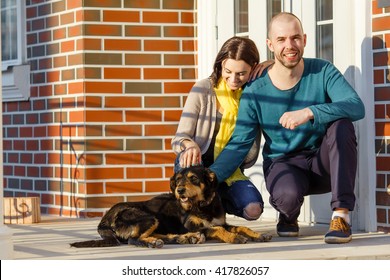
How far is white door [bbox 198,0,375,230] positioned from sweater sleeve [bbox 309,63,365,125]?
528mm

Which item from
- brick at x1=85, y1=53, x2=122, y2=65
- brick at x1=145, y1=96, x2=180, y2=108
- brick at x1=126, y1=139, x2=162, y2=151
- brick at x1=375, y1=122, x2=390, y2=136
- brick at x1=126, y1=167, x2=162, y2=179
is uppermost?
brick at x1=85, y1=53, x2=122, y2=65

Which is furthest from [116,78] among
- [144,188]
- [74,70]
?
[144,188]

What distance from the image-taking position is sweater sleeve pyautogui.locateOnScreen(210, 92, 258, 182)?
6730mm

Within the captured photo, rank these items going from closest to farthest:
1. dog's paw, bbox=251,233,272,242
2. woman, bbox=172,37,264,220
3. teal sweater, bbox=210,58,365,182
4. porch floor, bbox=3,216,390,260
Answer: porch floor, bbox=3,216,390,260 → dog's paw, bbox=251,233,272,242 → teal sweater, bbox=210,58,365,182 → woman, bbox=172,37,264,220

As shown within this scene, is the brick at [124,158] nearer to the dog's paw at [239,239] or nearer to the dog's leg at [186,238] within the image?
the dog's leg at [186,238]

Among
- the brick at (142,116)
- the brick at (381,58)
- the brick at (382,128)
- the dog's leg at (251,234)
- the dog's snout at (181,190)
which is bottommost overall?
the dog's leg at (251,234)

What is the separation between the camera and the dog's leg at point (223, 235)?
251 inches

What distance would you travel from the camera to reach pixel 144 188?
8.52m

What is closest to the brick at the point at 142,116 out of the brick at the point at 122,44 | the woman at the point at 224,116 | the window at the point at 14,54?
the brick at the point at 122,44

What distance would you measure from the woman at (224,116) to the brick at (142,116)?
1.64 metres

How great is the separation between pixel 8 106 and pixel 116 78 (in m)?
1.49

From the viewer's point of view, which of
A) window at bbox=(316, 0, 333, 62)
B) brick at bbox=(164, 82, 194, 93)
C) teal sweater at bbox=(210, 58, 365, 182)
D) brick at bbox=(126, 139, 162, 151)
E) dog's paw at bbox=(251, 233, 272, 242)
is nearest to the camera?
dog's paw at bbox=(251, 233, 272, 242)

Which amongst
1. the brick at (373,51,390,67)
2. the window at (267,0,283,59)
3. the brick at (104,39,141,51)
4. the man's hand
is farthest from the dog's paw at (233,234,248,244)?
the brick at (104,39,141,51)

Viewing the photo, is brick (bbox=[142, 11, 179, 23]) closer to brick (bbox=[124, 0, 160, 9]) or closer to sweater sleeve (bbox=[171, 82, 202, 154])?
brick (bbox=[124, 0, 160, 9])
